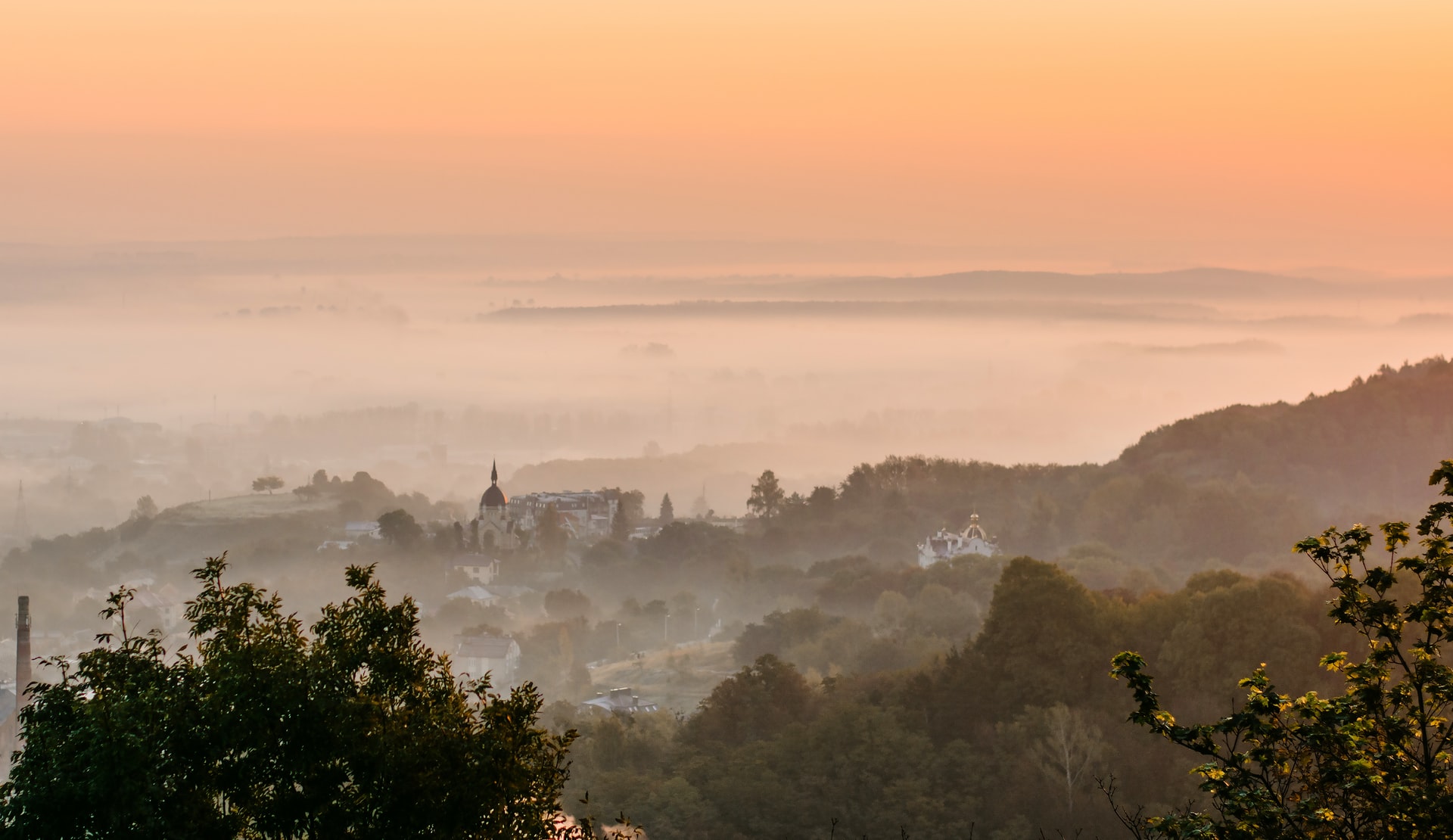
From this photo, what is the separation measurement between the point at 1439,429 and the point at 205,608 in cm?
12831

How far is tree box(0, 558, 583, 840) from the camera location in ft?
58.0

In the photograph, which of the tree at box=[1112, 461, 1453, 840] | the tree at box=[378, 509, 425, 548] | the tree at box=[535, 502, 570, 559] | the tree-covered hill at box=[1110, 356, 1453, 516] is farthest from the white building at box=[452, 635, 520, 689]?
the tree at box=[1112, 461, 1453, 840]

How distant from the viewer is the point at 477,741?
18875 mm

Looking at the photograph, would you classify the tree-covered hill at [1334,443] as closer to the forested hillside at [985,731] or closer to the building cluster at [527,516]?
the building cluster at [527,516]

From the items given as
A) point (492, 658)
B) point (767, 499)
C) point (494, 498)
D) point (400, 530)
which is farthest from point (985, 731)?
point (494, 498)

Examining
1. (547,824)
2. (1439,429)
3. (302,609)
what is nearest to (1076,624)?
(547,824)

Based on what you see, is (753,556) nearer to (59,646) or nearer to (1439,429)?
(1439,429)

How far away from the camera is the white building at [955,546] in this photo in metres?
118

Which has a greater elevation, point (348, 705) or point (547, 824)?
point (348, 705)

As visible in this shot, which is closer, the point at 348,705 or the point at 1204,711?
the point at 348,705

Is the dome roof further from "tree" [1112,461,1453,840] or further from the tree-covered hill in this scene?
"tree" [1112,461,1453,840]

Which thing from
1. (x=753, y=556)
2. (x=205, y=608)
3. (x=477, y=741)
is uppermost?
(x=205, y=608)

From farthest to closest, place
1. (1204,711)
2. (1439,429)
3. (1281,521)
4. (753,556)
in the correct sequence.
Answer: (753,556) → (1439,429) → (1281,521) → (1204,711)

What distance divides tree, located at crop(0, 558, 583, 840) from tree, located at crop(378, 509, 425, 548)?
476 ft
